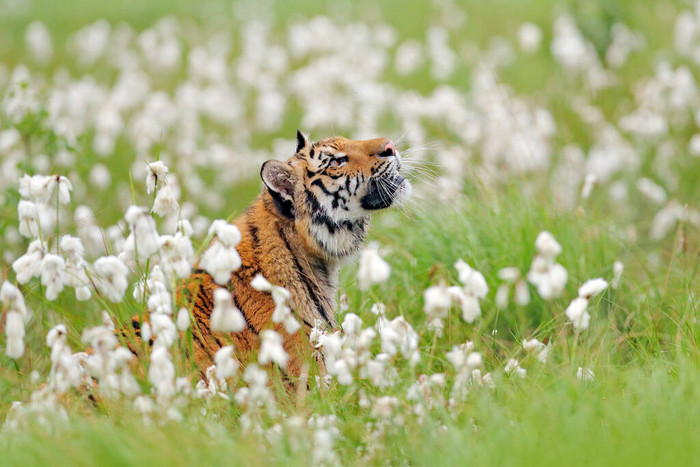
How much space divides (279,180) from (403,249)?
1.54 meters

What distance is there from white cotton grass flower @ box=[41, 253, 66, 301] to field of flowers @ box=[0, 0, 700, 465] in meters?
0.02

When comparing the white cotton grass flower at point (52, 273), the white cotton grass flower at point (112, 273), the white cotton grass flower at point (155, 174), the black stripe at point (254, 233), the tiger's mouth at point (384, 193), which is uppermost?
the white cotton grass flower at point (155, 174)

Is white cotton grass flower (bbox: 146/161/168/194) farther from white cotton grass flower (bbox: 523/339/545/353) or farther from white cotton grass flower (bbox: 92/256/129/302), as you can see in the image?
white cotton grass flower (bbox: 523/339/545/353)

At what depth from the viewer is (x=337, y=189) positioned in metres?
5.25

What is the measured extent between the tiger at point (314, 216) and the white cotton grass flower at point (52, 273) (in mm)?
1129

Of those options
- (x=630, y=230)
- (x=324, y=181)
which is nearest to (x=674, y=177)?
(x=630, y=230)

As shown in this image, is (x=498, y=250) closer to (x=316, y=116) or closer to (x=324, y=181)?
(x=324, y=181)

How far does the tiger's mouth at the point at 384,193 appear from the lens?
5242mm

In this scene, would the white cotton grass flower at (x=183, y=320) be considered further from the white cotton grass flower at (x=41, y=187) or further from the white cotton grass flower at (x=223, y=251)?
the white cotton grass flower at (x=41, y=187)

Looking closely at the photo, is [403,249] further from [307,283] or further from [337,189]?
[307,283]

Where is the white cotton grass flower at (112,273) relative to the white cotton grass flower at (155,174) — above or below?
below

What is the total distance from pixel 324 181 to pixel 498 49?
7.81 meters

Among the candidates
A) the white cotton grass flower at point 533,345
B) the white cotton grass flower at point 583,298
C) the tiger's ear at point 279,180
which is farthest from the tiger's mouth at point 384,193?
the white cotton grass flower at point 583,298

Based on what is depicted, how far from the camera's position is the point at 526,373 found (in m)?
4.37
